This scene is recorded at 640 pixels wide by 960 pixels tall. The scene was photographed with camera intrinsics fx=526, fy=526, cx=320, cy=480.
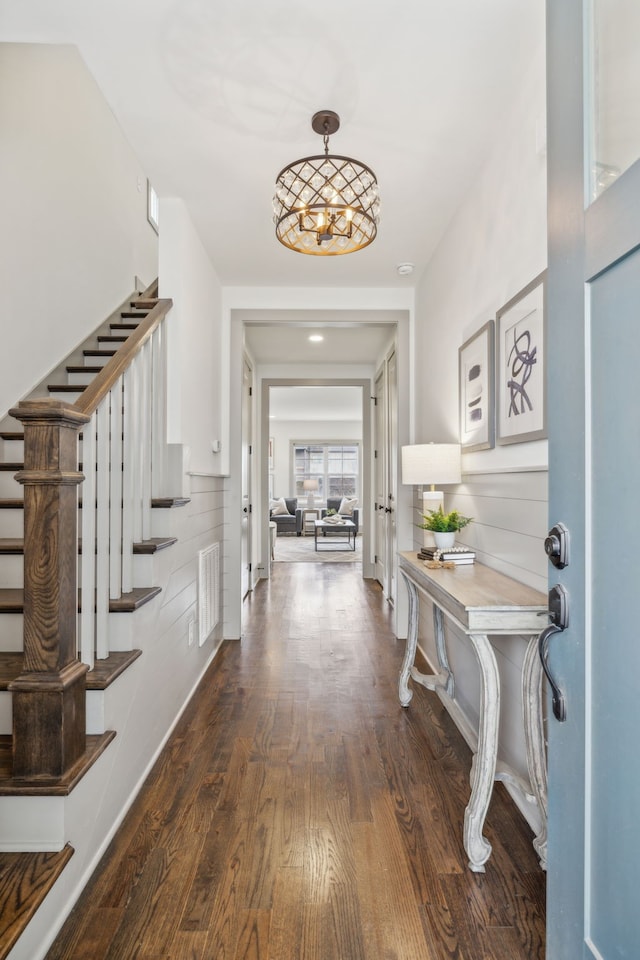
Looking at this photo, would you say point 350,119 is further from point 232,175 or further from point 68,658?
point 68,658

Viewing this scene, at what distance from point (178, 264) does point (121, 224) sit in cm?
218

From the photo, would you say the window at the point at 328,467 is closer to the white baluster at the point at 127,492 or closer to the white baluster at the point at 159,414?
the white baluster at the point at 159,414

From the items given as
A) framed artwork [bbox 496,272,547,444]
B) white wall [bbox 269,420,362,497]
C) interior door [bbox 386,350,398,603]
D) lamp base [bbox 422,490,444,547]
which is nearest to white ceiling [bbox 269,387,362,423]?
white wall [bbox 269,420,362,497]

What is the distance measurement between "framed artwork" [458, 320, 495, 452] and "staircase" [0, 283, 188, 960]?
4.88 ft

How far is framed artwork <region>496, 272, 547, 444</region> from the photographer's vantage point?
176cm

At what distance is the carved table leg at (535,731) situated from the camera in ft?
5.11

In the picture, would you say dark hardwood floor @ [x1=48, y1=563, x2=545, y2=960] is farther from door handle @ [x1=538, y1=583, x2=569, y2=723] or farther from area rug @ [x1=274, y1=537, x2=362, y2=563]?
area rug @ [x1=274, y1=537, x2=362, y2=563]

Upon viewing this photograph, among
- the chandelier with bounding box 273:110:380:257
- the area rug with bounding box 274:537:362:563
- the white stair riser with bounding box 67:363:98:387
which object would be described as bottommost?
the area rug with bounding box 274:537:362:563

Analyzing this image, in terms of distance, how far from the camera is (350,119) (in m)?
2.14

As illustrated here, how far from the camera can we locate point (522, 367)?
1.93 metres

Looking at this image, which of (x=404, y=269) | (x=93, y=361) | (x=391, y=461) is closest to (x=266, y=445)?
(x=391, y=461)

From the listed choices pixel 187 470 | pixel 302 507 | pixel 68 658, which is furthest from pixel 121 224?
pixel 302 507

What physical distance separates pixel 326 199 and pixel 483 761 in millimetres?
2089

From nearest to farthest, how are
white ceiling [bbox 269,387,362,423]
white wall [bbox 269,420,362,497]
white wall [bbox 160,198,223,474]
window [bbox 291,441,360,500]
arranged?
white wall [bbox 160,198,223,474] < white ceiling [bbox 269,387,362,423] < white wall [bbox 269,420,362,497] < window [bbox 291,441,360,500]
